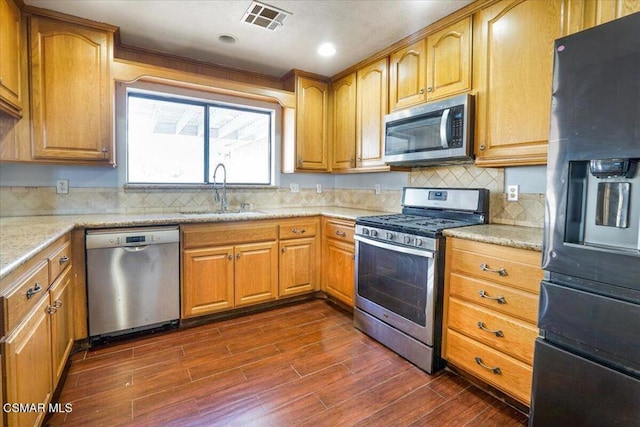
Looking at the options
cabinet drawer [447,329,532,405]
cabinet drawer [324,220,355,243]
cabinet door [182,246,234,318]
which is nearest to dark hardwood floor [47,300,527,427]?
cabinet drawer [447,329,532,405]

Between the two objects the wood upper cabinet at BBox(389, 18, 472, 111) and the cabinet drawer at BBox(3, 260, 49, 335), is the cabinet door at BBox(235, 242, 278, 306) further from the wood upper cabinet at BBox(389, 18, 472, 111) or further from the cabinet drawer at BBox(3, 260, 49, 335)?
the wood upper cabinet at BBox(389, 18, 472, 111)

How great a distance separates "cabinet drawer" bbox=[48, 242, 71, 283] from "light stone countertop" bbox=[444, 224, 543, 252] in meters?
2.10

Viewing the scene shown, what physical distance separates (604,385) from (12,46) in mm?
3474

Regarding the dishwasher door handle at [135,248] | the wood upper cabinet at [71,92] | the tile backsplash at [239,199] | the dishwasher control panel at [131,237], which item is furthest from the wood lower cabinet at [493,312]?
the wood upper cabinet at [71,92]

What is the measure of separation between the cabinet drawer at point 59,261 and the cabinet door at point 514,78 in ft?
8.13

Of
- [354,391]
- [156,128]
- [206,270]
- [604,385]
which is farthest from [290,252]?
[604,385]

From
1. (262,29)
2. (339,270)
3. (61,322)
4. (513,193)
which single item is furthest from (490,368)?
(262,29)

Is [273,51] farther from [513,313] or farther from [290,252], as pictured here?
[513,313]

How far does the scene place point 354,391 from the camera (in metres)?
1.82

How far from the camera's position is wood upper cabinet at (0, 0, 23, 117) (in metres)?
1.87

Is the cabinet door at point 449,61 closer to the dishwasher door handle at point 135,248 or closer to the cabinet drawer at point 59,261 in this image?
the dishwasher door handle at point 135,248

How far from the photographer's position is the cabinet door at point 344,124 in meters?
3.21

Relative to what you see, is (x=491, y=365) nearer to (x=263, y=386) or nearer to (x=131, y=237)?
(x=263, y=386)

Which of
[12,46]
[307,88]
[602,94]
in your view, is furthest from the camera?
[307,88]
